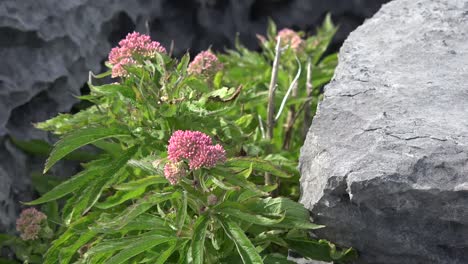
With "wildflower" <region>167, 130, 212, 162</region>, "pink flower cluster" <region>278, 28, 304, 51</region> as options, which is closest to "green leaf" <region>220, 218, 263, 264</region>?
"wildflower" <region>167, 130, 212, 162</region>

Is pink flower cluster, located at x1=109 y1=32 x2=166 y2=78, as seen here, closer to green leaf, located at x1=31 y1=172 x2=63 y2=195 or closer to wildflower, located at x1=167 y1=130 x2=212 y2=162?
wildflower, located at x1=167 y1=130 x2=212 y2=162

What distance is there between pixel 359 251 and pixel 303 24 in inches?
129

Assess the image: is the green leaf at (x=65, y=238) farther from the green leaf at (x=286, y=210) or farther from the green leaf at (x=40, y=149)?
the green leaf at (x=40, y=149)

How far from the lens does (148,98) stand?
2.99 m

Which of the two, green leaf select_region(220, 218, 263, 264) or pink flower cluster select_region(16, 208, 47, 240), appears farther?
pink flower cluster select_region(16, 208, 47, 240)

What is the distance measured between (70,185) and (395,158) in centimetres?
136

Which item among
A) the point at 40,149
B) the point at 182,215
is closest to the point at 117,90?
the point at 182,215

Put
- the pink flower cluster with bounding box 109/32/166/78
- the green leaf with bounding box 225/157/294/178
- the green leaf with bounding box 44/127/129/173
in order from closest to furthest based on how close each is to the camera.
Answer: the green leaf with bounding box 225/157/294/178, the green leaf with bounding box 44/127/129/173, the pink flower cluster with bounding box 109/32/166/78

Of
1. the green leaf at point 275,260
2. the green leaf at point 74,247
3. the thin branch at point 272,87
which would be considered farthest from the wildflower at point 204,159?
the thin branch at point 272,87

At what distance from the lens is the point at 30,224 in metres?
3.41

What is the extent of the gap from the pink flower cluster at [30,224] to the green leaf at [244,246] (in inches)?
48.3

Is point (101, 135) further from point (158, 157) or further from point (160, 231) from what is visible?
point (160, 231)

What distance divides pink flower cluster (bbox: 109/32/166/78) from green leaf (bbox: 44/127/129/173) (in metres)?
0.26

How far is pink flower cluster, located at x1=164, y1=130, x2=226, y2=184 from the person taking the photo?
8.18 feet
